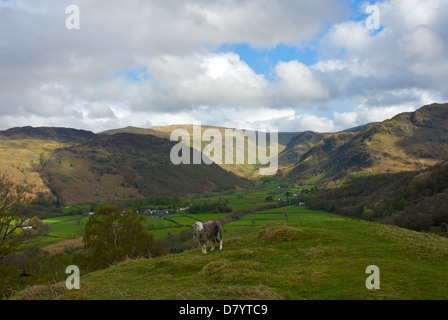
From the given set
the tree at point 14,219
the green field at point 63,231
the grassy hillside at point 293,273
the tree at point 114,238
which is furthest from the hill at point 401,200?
the green field at point 63,231

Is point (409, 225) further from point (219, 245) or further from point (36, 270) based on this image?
point (36, 270)

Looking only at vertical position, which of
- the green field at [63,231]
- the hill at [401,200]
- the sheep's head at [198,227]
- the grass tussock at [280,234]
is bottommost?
the green field at [63,231]

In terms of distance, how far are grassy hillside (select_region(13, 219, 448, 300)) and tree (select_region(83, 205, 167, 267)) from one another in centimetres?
1990

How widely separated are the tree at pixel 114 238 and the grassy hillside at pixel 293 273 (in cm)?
1990

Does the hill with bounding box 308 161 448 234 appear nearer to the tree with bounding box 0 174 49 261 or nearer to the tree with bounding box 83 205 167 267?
the tree with bounding box 83 205 167 267

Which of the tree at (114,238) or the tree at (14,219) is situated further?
the tree at (114,238)

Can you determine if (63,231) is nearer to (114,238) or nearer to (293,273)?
(114,238)

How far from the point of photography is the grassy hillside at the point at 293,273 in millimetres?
10016

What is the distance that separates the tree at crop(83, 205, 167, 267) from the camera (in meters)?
37.4

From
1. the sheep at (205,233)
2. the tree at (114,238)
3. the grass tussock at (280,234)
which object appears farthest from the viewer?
the tree at (114,238)

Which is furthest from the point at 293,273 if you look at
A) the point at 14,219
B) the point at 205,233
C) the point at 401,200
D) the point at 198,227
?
the point at 401,200

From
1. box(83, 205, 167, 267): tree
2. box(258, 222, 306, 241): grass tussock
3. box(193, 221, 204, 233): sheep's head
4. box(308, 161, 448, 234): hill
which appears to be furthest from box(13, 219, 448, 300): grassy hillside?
box(308, 161, 448, 234): hill

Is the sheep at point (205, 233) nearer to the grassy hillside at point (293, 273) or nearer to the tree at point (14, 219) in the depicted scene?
the grassy hillside at point (293, 273)

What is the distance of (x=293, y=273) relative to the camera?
496 inches
